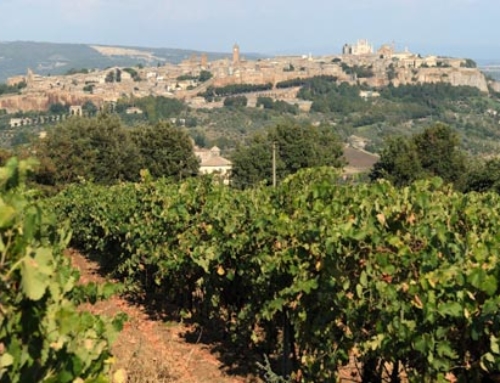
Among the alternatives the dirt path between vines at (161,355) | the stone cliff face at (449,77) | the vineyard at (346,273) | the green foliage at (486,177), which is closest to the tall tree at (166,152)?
the green foliage at (486,177)

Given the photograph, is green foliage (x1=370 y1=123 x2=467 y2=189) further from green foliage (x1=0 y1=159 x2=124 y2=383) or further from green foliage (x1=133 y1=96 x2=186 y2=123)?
green foliage (x1=133 y1=96 x2=186 y2=123)

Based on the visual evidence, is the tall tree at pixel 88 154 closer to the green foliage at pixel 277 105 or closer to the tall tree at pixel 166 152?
the tall tree at pixel 166 152

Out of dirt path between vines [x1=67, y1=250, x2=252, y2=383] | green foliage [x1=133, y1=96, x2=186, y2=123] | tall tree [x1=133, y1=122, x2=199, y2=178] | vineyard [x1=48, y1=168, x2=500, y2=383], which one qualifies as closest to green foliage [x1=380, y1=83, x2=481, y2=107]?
green foliage [x1=133, y1=96, x2=186, y2=123]

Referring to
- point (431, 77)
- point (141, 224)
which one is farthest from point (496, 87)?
point (141, 224)

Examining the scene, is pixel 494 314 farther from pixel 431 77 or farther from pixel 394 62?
pixel 394 62

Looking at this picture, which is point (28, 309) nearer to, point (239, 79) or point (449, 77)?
point (239, 79)
